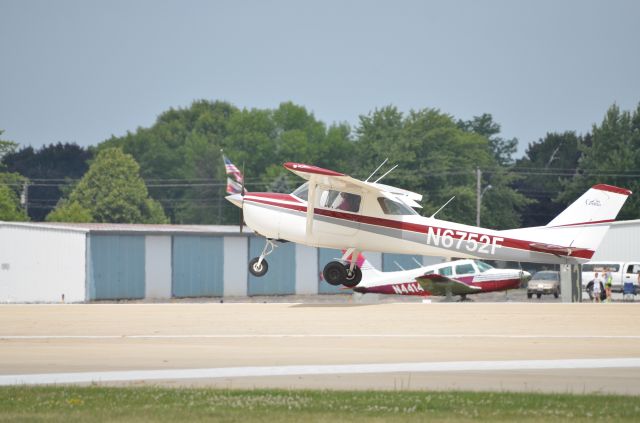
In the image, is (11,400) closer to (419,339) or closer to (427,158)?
(419,339)

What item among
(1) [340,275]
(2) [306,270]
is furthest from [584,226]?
(2) [306,270]

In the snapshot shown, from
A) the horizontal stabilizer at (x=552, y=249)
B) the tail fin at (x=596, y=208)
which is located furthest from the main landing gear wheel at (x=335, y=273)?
the tail fin at (x=596, y=208)

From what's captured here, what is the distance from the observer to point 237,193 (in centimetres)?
3309

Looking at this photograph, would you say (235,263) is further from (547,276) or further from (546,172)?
(546,172)

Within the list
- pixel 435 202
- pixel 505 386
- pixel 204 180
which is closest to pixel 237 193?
pixel 505 386

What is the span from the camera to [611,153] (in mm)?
101312

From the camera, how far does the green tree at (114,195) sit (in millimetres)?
113812

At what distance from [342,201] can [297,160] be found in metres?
100

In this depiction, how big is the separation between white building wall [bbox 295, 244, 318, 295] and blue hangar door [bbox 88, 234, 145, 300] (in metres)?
9.32

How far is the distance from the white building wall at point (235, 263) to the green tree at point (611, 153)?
155 feet

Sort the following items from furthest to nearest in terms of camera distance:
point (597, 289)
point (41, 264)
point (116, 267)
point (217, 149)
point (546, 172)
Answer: point (217, 149) < point (546, 172) < point (41, 264) < point (116, 267) < point (597, 289)

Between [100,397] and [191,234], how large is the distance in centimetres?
→ 4274

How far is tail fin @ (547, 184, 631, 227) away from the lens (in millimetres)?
32844

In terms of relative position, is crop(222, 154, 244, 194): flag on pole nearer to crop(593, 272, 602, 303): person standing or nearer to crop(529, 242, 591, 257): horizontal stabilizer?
crop(529, 242, 591, 257): horizontal stabilizer
